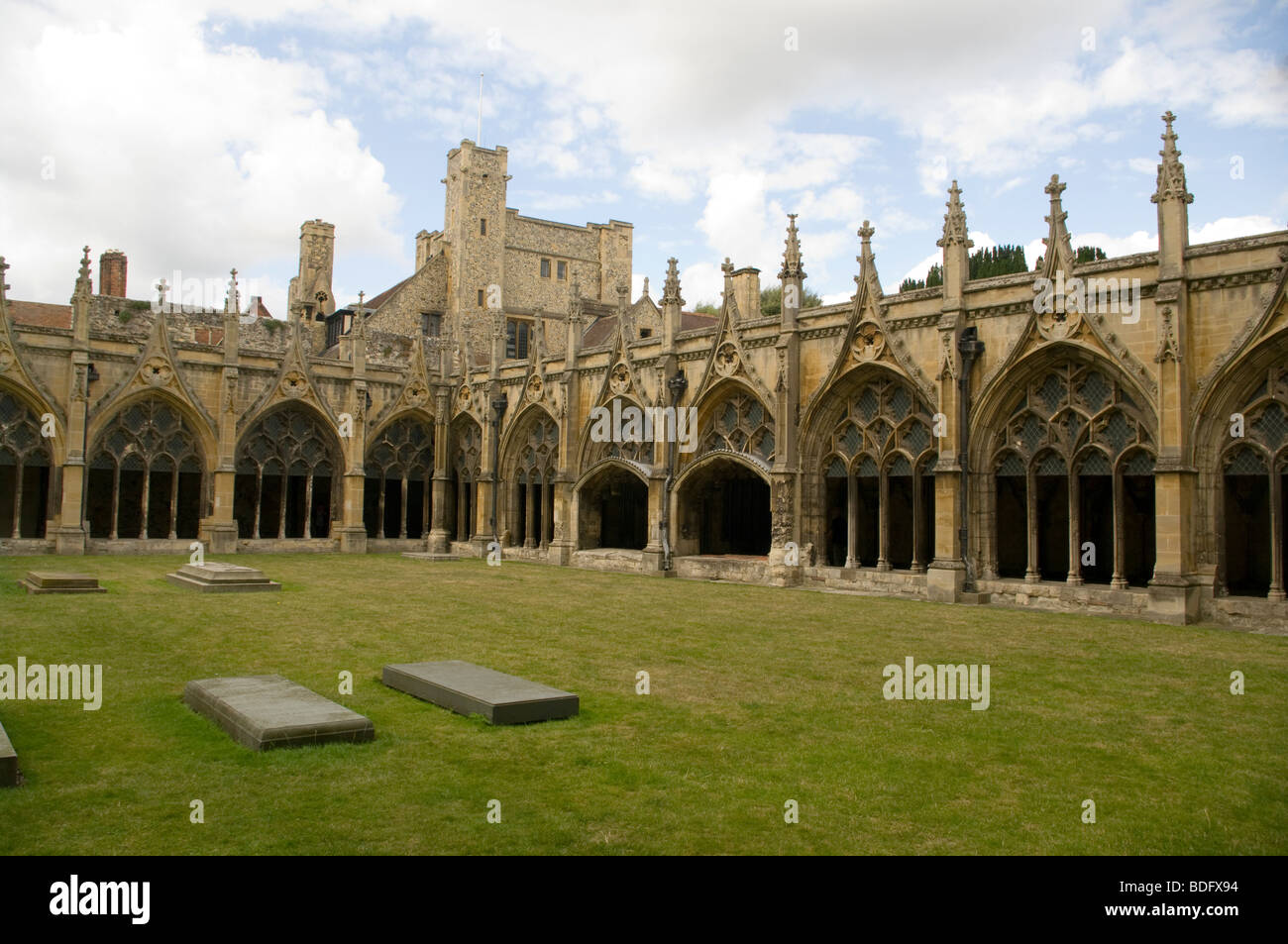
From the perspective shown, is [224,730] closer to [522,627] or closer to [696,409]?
[522,627]

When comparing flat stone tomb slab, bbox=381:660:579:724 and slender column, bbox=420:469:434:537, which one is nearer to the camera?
flat stone tomb slab, bbox=381:660:579:724

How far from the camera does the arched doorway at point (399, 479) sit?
35094 mm

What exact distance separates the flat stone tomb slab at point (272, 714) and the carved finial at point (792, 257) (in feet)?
58.5

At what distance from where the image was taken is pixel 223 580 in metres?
17.9

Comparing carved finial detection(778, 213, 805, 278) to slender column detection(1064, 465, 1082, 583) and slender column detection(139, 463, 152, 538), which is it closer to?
slender column detection(1064, 465, 1082, 583)

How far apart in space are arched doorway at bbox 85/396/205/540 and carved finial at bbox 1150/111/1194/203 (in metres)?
28.1

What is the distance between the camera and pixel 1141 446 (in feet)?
57.5

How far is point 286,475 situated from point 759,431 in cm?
1769

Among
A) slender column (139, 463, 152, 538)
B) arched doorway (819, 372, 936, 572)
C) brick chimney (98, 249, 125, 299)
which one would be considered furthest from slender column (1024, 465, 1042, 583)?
brick chimney (98, 249, 125, 299)

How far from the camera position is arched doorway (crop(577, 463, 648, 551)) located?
2964 cm

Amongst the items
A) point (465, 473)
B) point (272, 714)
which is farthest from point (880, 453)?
point (465, 473)
